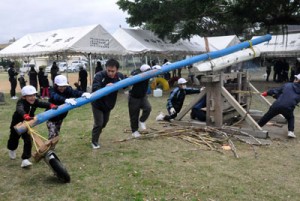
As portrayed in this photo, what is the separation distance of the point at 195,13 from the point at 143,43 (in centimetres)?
318

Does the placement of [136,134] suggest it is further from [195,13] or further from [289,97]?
[195,13]

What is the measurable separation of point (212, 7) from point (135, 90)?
1213cm

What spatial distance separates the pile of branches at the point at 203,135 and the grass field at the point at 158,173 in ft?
0.77

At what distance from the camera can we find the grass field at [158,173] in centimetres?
458

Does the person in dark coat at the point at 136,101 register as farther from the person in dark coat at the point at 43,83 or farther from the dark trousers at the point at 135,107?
the person in dark coat at the point at 43,83

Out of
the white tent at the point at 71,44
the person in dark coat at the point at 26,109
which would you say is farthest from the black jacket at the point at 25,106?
the white tent at the point at 71,44

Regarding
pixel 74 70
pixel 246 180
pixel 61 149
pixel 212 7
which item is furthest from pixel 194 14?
pixel 74 70

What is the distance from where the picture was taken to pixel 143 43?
61.6 ft

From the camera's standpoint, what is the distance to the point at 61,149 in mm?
6879

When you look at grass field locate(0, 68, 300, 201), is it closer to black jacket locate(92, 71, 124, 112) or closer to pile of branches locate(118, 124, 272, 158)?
pile of branches locate(118, 124, 272, 158)

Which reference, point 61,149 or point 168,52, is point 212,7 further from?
point 61,149

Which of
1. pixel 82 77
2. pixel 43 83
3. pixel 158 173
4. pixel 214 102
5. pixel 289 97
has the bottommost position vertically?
pixel 158 173

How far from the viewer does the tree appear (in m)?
17.7

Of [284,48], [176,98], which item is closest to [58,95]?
[176,98]
